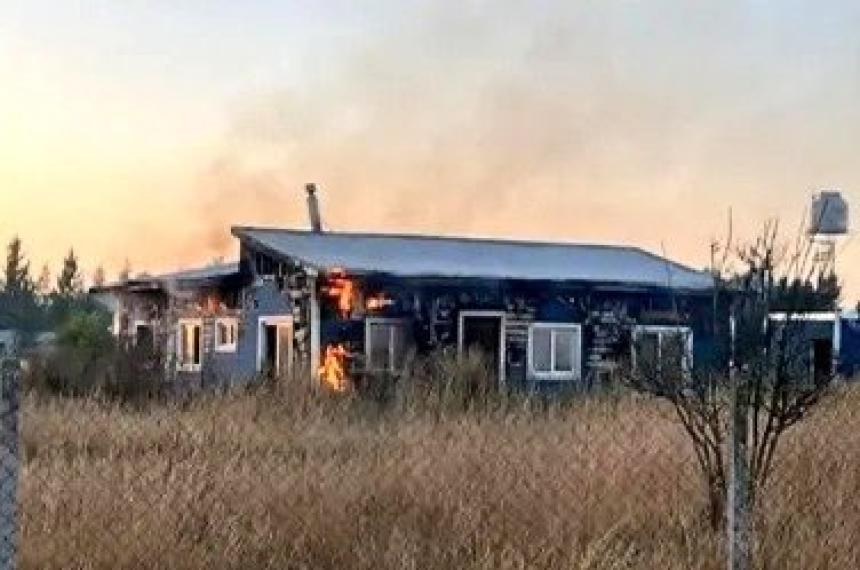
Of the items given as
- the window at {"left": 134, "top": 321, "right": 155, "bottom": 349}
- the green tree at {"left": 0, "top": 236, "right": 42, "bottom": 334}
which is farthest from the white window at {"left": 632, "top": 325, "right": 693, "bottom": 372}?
the window at {"left": 134, "top": 321, "right": 155, "bottom": 349}

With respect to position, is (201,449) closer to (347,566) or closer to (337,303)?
(347,566)

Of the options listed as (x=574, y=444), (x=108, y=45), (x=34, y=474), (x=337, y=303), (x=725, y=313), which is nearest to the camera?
(x=725, y=313)

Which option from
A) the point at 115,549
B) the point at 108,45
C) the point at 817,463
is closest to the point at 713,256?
the point at 817,463

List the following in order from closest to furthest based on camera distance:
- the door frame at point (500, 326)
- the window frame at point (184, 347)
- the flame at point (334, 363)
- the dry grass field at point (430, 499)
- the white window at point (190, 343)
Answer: the dry grass field at point (430, 499) < the flame at point (334, 363) < the door frame at point (500, 326) < the window frame at point (184, 347) < the white window at point (190, 343)

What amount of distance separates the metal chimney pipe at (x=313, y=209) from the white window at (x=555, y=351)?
5.16 m

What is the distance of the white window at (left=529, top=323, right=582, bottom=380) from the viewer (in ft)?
77.7

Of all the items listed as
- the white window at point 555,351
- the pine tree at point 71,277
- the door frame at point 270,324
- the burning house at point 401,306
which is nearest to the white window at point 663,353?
the burning house at point 401,306

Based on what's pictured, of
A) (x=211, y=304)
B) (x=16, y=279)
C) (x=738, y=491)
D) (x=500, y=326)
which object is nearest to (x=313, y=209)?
(x=211, y=304)

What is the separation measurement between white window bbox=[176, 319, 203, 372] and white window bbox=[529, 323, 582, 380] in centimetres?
661

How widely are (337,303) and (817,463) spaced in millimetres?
14130

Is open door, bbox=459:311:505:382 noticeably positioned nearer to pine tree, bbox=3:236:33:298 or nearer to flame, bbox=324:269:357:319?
flame, bbox=324:269:357:319

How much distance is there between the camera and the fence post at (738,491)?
5867 millimetres

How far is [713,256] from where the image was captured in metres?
7.35

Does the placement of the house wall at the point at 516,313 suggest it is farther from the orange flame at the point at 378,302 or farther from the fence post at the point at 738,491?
the fence post at the point at 738,491
